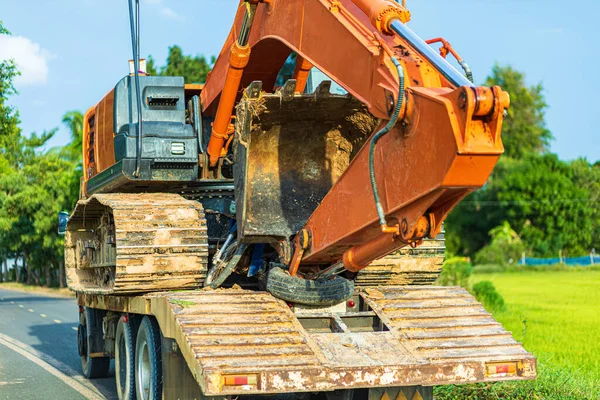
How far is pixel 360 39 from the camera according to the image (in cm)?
716

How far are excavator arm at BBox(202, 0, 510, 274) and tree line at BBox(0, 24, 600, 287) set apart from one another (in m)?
31.1

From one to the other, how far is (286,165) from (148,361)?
246cm

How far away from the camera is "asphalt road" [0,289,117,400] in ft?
37.8

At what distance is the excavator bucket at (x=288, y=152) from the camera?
8.80 m

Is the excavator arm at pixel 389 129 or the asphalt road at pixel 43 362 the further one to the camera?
the asphalt road at pixel 43 362

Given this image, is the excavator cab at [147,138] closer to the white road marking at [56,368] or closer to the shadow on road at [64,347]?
the white road marking at [56,368]

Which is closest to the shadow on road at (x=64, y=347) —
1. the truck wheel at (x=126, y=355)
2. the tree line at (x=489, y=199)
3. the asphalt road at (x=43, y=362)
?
the asphalt road at (x=43, y=362)

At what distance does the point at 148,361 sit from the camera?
964 cm

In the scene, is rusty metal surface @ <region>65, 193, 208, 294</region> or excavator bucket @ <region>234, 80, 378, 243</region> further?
rusty metal surface @ <region>65, 193, 208, 294</region>

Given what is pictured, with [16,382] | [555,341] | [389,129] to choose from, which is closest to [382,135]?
[389,129]

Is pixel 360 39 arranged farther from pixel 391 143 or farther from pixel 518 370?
pixel 518 370

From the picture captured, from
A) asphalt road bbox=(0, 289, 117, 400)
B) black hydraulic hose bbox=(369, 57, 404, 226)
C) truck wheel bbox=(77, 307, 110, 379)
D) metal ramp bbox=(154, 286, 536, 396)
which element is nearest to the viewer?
black hydraulic hose bbox=(369, 57, 404, 226)

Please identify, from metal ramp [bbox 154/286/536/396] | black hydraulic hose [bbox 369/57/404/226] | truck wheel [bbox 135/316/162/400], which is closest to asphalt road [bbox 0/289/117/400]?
truck wheel [bbox 135/316/162/400]

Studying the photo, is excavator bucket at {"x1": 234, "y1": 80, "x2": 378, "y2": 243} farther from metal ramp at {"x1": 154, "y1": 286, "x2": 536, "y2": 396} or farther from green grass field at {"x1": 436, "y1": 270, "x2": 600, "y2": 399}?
green grass field at {"x1": 436, "y1": 270, "x2": 600, "y2": 399}
